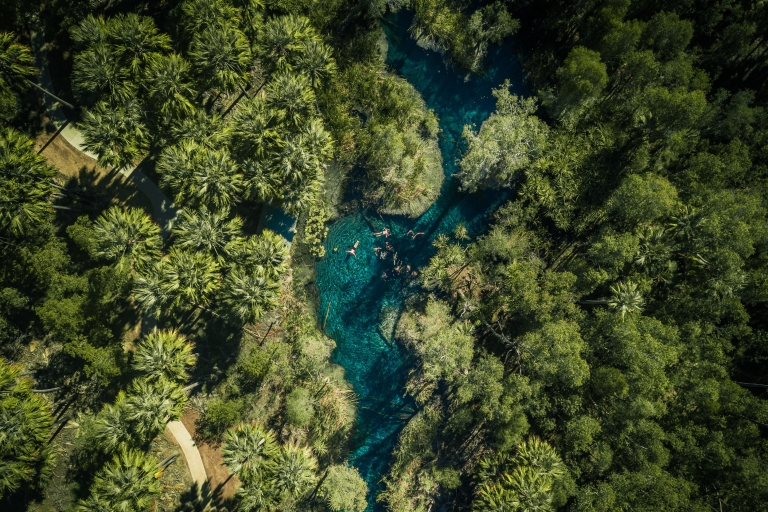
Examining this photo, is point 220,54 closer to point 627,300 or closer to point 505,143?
point 505,143

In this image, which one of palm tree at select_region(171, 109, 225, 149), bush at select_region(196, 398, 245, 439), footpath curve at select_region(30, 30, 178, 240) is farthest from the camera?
bush at select_region(196, 398, 245, 439)

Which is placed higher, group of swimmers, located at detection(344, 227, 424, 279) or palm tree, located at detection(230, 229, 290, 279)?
group of swimmers, located at detection(344, 227, 424, 279)

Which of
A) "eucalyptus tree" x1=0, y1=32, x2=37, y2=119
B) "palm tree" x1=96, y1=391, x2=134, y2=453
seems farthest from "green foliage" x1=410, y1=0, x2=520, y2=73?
"palm tree" x1=96, y1=391, x2=134, y2=453

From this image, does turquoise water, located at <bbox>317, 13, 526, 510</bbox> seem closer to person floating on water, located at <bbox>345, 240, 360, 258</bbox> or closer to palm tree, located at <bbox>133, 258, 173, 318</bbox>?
person floating on water, located at <bbox>345, 240, 360, 258</bbox>

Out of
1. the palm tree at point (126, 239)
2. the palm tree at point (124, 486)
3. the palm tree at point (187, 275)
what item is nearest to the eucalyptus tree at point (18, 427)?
the palm tree at point (124, 486)

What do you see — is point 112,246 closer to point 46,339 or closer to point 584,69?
point 46,339

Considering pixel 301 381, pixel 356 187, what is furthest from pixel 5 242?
pixel 356 187

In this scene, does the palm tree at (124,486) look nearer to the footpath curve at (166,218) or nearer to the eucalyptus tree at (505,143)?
the footpath curve at (166,218)
